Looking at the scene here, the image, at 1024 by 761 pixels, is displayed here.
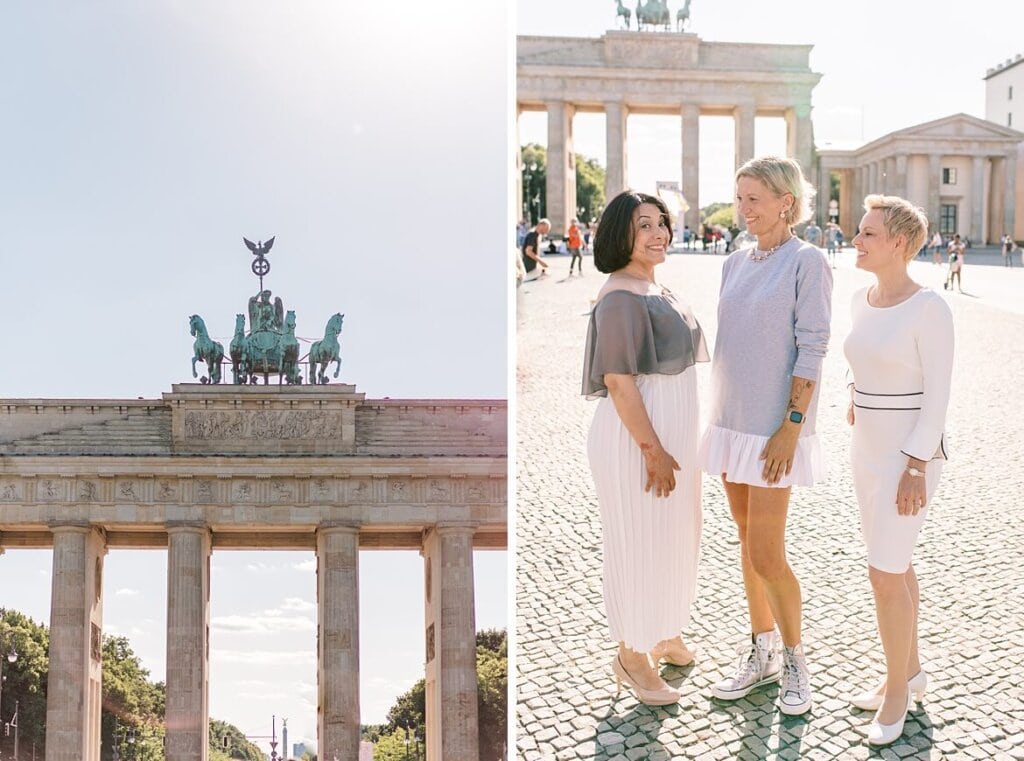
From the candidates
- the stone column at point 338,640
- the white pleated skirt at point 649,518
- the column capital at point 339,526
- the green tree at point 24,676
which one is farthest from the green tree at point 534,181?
the white pleated skirt at point 649,518

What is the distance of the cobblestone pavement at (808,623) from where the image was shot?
3875 millimetres

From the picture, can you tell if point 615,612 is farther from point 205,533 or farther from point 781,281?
point 205,533

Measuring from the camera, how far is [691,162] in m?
51.5

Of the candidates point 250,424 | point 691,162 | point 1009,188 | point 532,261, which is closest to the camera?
point 250,424

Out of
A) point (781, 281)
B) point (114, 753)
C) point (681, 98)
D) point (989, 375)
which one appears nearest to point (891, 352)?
point (781, 281)

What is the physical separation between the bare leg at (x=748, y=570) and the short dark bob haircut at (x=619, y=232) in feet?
3.08

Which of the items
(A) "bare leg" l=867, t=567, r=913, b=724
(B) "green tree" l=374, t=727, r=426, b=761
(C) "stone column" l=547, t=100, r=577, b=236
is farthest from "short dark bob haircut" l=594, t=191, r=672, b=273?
(C) "stone column" l=547, t=100, r=577, b=236

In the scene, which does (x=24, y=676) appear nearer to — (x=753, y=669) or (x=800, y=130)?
(x=753, y=669)

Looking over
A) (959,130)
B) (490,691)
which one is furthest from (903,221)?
(959,130)

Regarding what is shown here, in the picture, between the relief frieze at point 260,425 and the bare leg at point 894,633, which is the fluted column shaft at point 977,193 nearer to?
the relief frieze at point 260,425

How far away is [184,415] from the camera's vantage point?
664 inches

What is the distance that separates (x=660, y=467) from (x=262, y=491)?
46.0 ft

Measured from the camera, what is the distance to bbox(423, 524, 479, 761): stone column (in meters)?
15.5

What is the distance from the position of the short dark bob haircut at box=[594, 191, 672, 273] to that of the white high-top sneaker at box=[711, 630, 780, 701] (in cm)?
163
